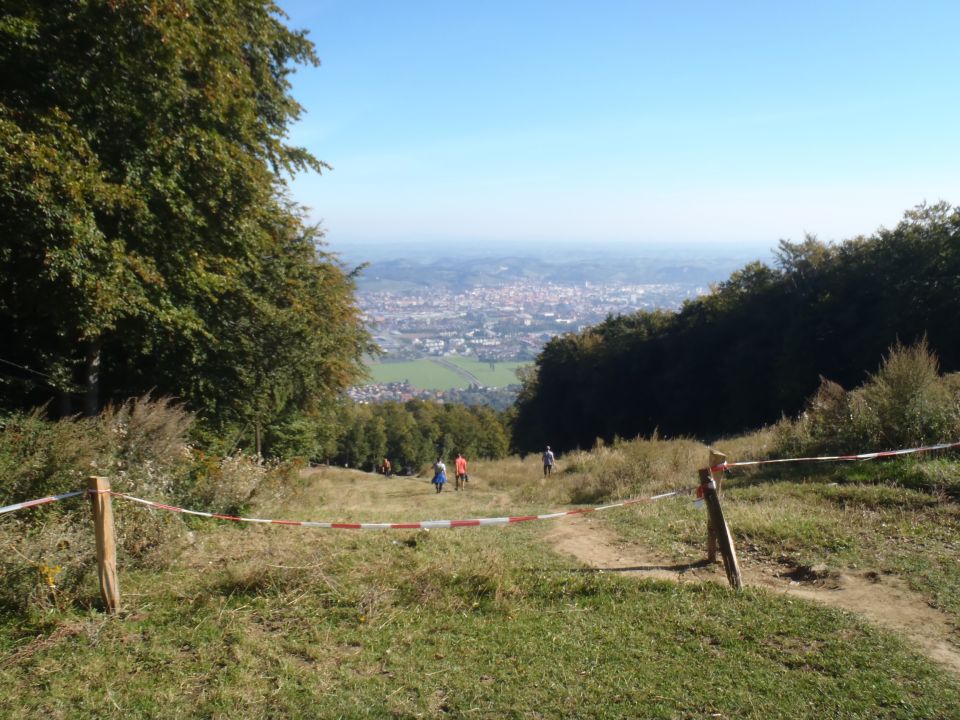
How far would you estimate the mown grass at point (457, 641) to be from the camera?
162 inches

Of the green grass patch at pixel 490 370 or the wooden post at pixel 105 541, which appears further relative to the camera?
the green grass patch at pixel 490 370

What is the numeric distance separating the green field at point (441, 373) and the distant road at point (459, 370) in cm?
22

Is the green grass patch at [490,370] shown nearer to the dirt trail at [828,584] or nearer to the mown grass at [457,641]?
the dirt trail at [828,584]

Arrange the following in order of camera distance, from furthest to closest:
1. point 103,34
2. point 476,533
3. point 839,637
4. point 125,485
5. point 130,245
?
point 130,245
point 103,34
point 476,533
point 125,485
point 839,637

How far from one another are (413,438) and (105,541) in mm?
61315

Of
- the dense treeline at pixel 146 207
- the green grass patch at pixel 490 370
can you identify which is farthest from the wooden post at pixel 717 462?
the green grass patch at pixel 490 370

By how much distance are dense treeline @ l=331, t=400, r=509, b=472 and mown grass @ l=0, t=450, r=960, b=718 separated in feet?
181

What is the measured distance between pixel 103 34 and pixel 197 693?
31.3 feet

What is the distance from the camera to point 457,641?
5.02 m

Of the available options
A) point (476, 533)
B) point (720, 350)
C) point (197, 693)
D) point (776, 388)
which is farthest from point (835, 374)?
point (197, 693)

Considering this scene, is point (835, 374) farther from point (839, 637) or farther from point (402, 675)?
point (402, 675)

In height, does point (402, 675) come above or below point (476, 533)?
above

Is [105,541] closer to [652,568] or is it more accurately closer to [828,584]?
[652,568]

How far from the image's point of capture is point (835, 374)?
32.2 meters
